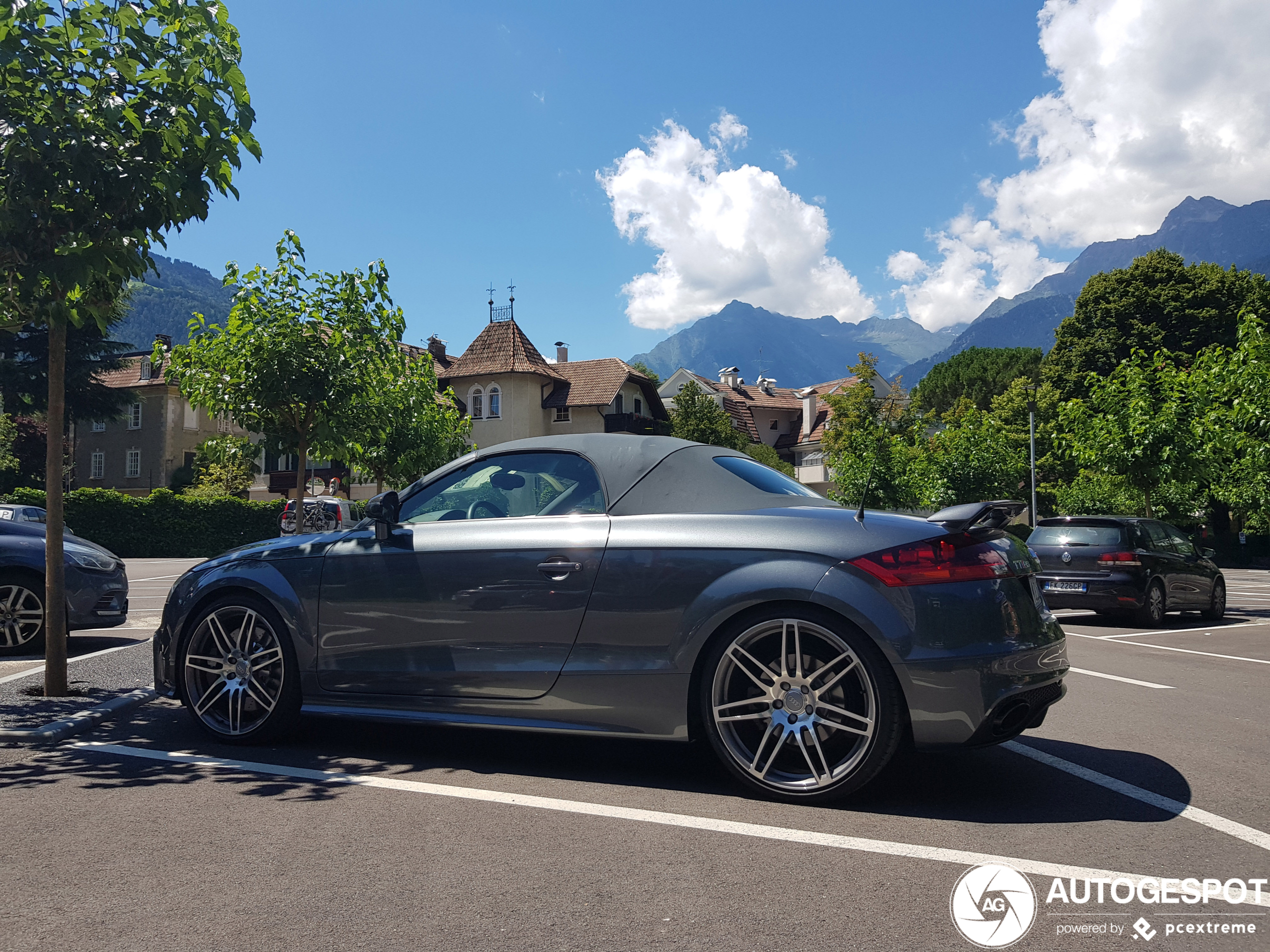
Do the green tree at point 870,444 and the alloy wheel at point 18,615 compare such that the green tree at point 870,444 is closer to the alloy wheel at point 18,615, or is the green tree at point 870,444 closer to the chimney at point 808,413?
the chimney at point 808,413

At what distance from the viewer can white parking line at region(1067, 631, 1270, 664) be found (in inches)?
408

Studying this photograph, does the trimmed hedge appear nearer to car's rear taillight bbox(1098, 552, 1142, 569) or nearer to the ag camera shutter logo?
car's rear taillight bbox(1098, 552, 1142, 569)

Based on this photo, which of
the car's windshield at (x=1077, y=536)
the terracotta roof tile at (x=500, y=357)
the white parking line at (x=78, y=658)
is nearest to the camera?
the white parking line at (x=78, y=658)

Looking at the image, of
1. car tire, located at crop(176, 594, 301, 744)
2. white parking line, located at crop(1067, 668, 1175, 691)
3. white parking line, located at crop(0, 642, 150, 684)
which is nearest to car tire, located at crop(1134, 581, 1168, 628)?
white parking line, located at crop(1067, 668, 1175, 691)

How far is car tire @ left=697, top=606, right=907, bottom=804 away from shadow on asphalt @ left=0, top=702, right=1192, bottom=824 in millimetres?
167

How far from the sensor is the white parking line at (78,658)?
736 cm

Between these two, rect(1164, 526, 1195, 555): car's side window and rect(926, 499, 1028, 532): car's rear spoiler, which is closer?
rect(926, 499, 1028, 532): car's rear spoiler

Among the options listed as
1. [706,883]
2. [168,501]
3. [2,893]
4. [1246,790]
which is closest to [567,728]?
[706,883]

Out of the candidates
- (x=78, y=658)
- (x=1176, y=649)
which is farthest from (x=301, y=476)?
(x=1176, y=649)

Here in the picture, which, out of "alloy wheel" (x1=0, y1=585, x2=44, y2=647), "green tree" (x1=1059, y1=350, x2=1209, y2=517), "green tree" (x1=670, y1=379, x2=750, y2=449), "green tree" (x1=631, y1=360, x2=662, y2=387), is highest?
"green tree" (x1=631, y1=360, x2=662, y2=387)

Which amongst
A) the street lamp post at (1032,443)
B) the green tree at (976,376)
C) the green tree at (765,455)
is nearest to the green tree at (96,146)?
the street lamp post at (1032,443)

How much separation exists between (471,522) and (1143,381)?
699 inches

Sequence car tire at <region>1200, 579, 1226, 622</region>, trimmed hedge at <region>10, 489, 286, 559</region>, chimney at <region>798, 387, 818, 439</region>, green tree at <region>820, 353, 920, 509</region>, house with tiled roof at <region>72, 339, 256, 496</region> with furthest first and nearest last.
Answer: chimney at <region>798, 387, 818, 439</region>, house with tiled roof at <region>72, 339, 256, 496</region>, green tree at <region>820, 353, 920, 509</region>, trimmed hedge at <region>10, 489, 286, 559</region>, car tire at <region>1200, 579, 1226, 622</region>

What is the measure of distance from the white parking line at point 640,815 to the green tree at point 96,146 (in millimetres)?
2267
